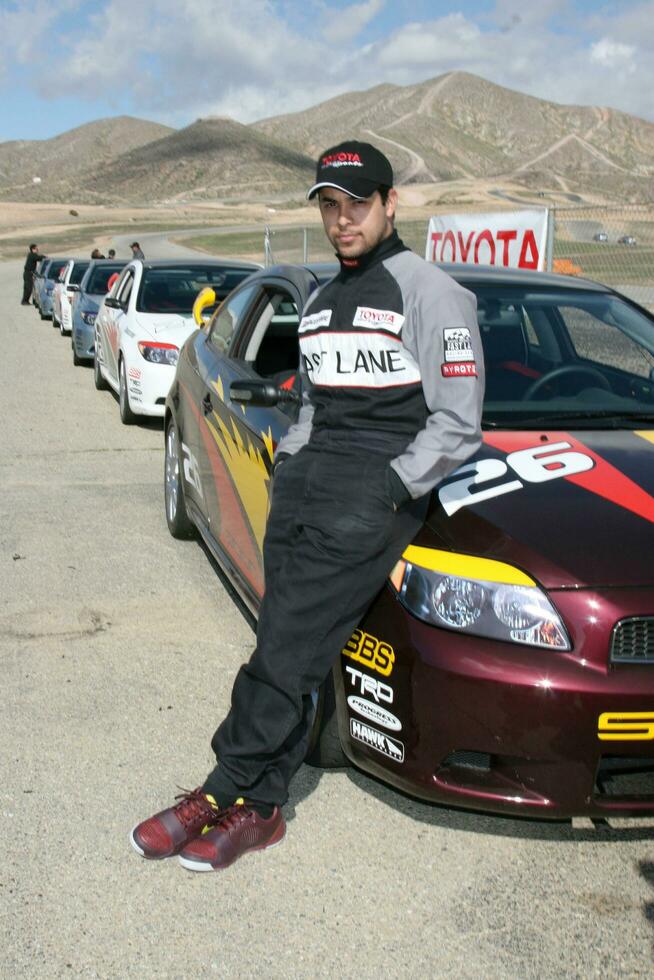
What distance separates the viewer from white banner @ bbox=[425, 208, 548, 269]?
11.5 m

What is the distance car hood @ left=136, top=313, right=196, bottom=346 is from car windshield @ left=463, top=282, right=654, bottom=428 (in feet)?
18.1

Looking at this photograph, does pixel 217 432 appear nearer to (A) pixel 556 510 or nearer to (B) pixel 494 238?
(A) pixel 556 510

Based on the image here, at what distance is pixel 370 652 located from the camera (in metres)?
3.15

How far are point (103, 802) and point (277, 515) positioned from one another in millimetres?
1084

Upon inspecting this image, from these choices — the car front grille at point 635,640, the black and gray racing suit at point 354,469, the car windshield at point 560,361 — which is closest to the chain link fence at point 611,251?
the car windshield at point 560,361

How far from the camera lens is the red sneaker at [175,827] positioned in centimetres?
319

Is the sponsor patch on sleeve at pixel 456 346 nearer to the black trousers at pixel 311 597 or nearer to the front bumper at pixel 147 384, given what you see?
the black trousers at pixel 311 597

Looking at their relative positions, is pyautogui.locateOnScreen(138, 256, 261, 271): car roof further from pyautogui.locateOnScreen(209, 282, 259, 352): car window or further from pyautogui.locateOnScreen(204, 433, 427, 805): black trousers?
pyautogui.locateOnScreen(204, 433, 427, 805): black trousers

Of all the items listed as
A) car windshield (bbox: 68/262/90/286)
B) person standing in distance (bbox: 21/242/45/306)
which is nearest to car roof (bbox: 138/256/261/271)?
car windshield (bbox: 68/262/90/286)

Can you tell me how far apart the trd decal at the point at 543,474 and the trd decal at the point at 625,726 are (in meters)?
0.61

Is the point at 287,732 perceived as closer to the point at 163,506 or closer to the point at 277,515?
the point at 277,515

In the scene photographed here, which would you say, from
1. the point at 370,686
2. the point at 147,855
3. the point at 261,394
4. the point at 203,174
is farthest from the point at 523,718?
the point at 203,174

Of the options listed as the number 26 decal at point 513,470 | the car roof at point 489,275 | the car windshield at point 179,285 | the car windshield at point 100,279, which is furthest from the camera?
the car windshield at point 100,279

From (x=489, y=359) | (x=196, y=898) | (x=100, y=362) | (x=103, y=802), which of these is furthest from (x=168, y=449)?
(x=100, y=362)
